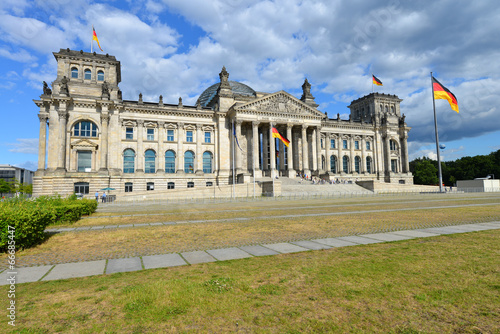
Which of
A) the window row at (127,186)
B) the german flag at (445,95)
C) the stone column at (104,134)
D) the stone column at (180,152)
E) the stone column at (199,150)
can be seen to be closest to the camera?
the german flag at (445,95)

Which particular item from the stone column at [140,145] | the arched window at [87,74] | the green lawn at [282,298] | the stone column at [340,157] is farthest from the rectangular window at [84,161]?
the stone column at [340,157]

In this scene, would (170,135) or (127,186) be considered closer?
(127,186)

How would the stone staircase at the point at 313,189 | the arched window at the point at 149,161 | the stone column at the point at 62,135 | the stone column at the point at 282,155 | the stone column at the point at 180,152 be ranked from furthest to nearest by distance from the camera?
the stone column at the point at 282,155
the stone column at the point at 180,152
the arched window at the point at 149,161
the stone staircase at the point at 313,189
the stone column at the point at 62,135

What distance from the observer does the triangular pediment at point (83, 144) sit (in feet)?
174

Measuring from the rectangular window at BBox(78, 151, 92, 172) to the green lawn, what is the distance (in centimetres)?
5460

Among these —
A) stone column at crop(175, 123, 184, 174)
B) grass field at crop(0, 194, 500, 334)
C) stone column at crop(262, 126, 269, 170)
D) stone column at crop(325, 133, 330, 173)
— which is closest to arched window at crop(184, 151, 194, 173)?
stone column at crop(175, 123, 184, 174)

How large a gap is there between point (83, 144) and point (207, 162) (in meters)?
24.6

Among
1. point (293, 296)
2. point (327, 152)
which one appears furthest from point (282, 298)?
point (327, 152)

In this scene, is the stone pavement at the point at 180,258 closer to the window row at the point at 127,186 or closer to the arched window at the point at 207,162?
the window row at the point at 127,186

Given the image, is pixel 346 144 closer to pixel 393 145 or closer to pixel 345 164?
pixel 345 164

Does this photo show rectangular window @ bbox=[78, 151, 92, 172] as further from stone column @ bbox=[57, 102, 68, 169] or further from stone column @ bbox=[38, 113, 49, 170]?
stone column @ bbox=[38, 113, 49, 170]

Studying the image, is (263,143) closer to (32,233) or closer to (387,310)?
(32,233)

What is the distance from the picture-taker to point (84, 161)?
54000mm

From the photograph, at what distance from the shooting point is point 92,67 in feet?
185
